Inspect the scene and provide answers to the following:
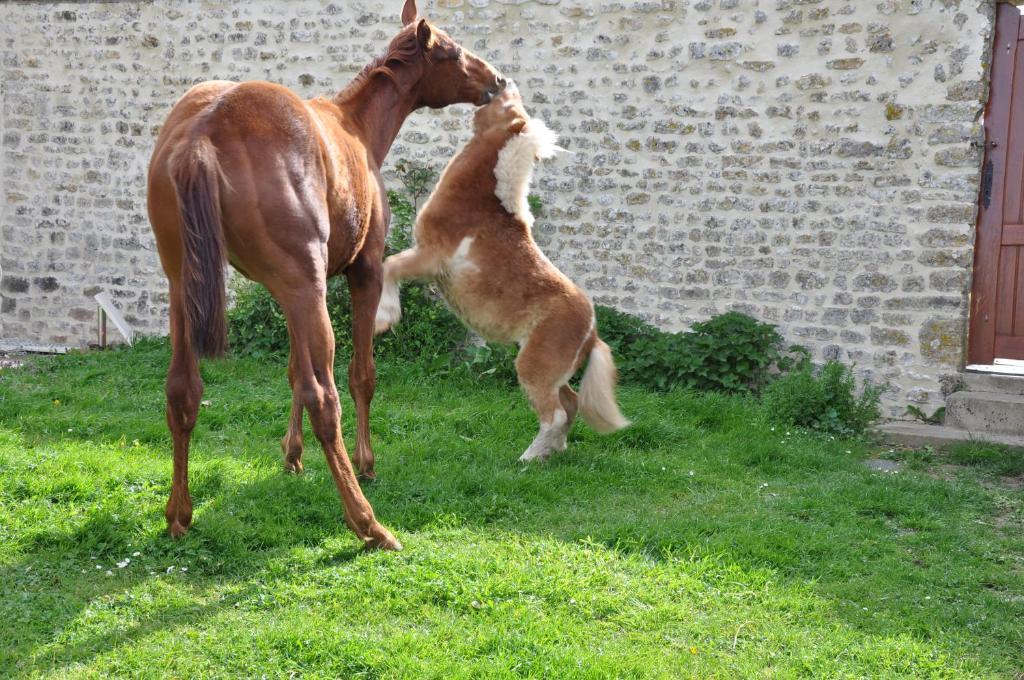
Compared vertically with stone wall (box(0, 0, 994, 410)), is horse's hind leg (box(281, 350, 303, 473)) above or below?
below

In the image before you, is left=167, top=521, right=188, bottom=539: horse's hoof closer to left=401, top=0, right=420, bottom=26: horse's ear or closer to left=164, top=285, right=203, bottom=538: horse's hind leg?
left=164, top=285, right=203, bottom=538: horse's hind leg

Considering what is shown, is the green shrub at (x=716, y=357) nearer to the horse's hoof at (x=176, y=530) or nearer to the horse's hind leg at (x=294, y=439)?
the horse's hind leg at (x=294, y=439)

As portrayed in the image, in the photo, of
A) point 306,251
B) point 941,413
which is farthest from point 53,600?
point 941,413

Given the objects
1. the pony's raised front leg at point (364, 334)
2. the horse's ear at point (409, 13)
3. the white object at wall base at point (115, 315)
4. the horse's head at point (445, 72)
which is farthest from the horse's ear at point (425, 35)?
the white object at wall base at point (115, 315)

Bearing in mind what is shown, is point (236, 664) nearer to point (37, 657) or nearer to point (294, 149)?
point (37, 657)

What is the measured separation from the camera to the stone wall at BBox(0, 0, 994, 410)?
7305mm

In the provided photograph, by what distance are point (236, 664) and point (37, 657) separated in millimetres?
670

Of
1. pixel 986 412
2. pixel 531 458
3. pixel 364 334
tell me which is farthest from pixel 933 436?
pixel 364 334

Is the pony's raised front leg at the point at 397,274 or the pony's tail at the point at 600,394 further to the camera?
the pony's tail at the point at 600,394

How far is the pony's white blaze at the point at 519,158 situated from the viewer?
5.33 meters

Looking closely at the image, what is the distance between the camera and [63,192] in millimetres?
10430

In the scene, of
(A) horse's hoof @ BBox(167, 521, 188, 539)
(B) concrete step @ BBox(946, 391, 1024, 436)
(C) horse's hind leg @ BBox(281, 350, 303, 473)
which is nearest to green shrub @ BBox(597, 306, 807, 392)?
(B) concrete step @ BBox(946, 391, 1024, 436)

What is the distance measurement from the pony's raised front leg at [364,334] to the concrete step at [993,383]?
15.9 feet

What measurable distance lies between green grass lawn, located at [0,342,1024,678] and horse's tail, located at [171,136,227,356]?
105cm
